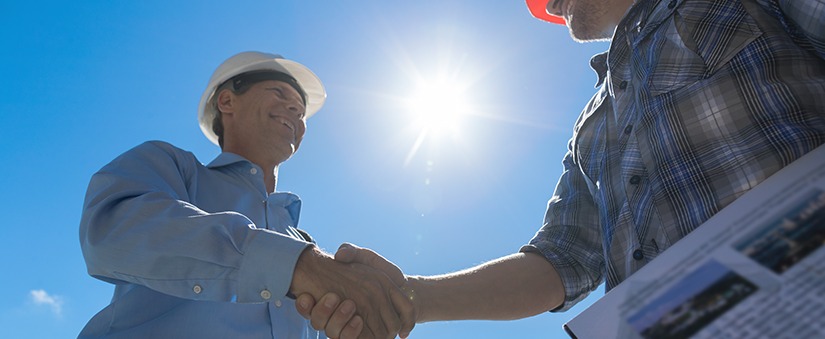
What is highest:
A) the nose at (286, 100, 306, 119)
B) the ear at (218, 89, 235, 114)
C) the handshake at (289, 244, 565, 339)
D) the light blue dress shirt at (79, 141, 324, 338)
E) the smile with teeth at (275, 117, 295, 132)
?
the ear at (218, 89, 235, 114)

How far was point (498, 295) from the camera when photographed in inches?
99.7

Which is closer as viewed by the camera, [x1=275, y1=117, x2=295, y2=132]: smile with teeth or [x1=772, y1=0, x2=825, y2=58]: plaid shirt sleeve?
[x1=772, y1=0, x2=825, y2=58]: plaid shirt sleeve

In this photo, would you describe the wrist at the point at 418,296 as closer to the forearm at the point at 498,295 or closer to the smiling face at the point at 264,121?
the forearm at the point at 498,295

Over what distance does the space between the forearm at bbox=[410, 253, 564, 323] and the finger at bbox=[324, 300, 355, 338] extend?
1.52 feet

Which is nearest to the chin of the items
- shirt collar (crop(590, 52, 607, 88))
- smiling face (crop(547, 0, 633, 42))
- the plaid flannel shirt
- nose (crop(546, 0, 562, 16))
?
smiling face (crop(547, 0, 633, 42))

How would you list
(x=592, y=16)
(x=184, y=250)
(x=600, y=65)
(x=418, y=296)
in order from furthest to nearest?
(x=592, y=16) < (x=600, y=65) < (x=418, y=296) < (x=184, y=250)

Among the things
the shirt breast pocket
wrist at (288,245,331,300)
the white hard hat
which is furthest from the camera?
the white hard hat

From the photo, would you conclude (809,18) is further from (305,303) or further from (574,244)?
(305,303)

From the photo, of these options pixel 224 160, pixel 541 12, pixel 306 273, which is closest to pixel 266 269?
pixel 306 273

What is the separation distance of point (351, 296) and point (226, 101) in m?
3.04

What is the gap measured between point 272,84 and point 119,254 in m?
2.83

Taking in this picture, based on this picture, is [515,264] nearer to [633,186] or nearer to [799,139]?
[633,186]

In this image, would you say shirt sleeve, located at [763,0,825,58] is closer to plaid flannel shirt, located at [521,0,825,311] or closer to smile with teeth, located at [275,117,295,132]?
plaid flannel shirt, located at [521,0,825,311]

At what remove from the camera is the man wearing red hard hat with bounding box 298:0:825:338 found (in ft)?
5.08
